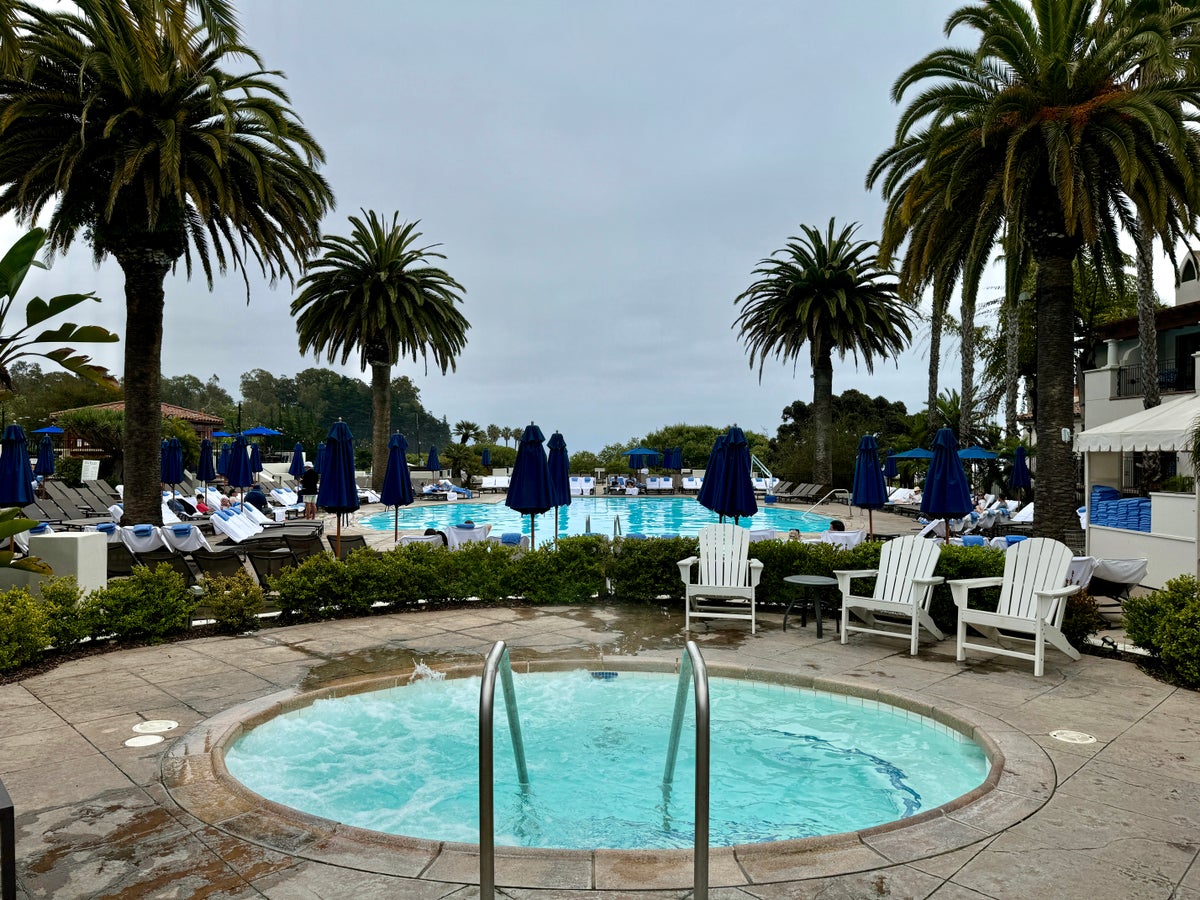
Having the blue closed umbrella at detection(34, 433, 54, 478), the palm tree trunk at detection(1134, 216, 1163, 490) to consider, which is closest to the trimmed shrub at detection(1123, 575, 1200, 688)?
the palm tree trunk at detection(1134, 216, 1163, 490)

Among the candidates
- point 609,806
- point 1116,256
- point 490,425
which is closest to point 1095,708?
point 609,806

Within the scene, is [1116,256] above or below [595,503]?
above

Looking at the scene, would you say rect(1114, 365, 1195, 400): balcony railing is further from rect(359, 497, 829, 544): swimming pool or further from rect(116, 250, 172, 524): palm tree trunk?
rect(116, 250, 172, 524): palm tree trunk

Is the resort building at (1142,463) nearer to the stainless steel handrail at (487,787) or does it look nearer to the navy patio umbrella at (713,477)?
the navy patio umbrella at (713,477)

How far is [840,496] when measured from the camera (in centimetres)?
2962

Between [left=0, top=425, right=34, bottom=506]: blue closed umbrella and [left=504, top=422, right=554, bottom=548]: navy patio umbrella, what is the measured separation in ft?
30.0

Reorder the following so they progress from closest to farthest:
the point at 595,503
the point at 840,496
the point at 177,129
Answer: the point at 177,129 < the point at 840,496 < the point at 595,503

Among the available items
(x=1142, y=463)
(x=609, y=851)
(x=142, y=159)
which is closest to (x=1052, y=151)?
(x=609, y=851)

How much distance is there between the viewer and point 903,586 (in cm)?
784

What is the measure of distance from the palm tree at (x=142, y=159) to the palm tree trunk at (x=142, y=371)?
2cm

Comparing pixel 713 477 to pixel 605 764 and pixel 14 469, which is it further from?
pixel 14 469

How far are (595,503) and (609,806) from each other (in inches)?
1108

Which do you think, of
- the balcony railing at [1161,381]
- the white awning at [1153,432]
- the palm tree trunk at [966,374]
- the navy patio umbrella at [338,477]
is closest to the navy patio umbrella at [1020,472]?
the balcony railing at [1161,381]

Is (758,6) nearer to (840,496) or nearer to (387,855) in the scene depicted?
(387,855)
